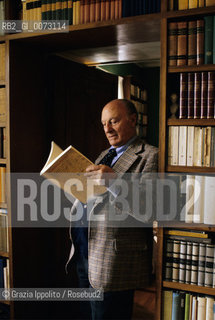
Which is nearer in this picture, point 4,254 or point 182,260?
point 182,260

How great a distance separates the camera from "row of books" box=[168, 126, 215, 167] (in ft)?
5.11

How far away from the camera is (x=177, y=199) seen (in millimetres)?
1666

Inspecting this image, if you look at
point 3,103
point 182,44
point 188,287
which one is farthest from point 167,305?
point 3,103

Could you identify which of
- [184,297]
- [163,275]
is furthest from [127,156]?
[184,297]

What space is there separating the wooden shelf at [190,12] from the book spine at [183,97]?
0.89 feet

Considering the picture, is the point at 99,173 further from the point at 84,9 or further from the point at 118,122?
the point at 84,9

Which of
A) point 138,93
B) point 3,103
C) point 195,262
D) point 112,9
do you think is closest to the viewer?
point 195,262

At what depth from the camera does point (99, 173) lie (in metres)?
1.53

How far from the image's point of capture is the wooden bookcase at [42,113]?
1616 millimetres

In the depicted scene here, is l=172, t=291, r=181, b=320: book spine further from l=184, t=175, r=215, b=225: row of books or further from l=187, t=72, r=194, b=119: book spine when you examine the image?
l=187, t=72, r=194, b=119: book spine

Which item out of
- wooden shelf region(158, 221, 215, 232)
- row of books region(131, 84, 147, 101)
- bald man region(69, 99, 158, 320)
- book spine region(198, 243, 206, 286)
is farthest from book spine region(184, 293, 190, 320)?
row of books region(131, 84, 147, 101)

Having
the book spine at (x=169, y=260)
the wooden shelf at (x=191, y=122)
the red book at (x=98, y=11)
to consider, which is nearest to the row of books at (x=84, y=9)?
the red book at (x=98, y=11)

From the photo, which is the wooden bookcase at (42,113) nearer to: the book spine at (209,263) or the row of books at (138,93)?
the book spine at (209,263)

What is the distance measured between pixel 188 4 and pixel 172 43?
0.19m
